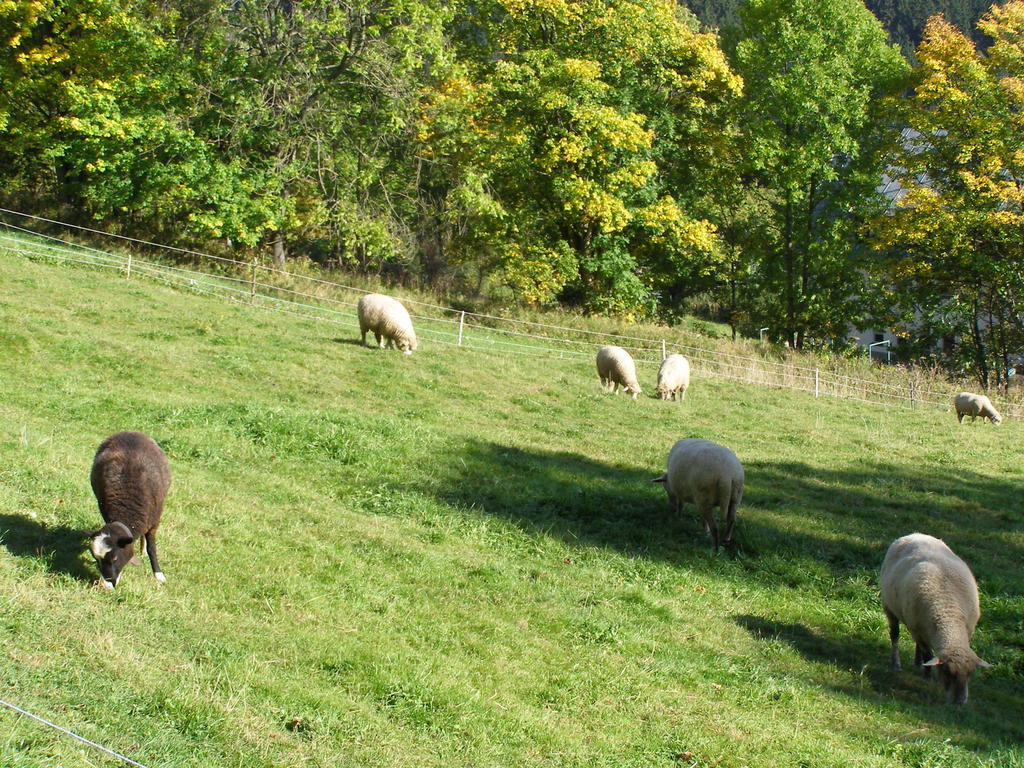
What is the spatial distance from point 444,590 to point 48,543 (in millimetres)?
3668

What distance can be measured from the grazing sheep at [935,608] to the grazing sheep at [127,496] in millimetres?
6897

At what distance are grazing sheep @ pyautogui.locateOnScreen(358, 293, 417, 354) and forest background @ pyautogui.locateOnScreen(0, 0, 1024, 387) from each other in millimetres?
8975

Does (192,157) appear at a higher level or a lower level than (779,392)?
higher

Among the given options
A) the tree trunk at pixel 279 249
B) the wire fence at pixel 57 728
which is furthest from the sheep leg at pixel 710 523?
the tree trunk at pixel 279 249

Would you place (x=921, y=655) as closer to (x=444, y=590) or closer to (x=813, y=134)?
(x=444, y=590)

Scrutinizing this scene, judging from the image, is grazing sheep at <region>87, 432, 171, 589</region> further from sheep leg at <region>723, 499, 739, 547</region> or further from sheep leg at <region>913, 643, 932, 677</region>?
sheep leg at <region>913, 643, 932, 677</region>

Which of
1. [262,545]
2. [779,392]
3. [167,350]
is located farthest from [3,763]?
[779,392]

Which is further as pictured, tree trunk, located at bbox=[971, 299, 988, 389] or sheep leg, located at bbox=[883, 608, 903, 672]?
→ tree trunk, located at bbox=[971, 299, 988, 389]

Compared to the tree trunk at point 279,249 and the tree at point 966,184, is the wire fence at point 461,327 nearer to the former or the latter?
the tree trunk at point 279,249

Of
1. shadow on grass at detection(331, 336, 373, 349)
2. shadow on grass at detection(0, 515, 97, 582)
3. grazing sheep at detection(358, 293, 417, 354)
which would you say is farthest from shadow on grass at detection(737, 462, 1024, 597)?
Answer: shadow on grass at detection(331, 336, 373, 349)

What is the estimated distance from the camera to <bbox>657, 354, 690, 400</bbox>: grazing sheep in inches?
932

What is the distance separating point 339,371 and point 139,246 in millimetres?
14479

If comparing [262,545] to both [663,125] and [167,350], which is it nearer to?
[167,350]

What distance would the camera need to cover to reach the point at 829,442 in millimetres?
20547
